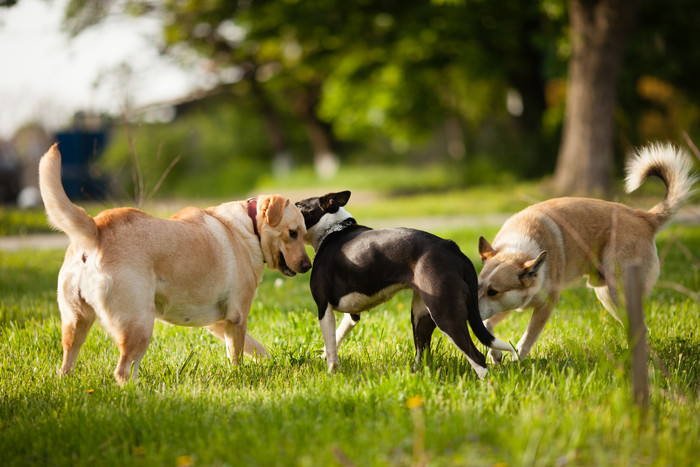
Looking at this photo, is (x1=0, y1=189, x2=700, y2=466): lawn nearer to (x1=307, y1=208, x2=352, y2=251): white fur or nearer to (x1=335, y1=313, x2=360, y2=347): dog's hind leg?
(x1=335, y1=313, x2=360, y2=347): dog's hind leg

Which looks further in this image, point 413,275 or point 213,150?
point 213,150

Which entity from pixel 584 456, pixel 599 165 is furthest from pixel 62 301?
pixel 599 165

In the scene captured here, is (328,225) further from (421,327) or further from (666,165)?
(666,165)

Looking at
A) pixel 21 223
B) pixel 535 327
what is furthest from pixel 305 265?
pixel 21 223

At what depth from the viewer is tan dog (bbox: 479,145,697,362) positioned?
15.6ft

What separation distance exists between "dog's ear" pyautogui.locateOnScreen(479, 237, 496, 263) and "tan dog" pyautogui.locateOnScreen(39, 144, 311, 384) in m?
1.38

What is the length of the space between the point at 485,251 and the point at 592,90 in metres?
9.71

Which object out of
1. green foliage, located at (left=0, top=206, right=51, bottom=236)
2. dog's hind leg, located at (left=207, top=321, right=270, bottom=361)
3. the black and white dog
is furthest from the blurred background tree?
the black and white dog

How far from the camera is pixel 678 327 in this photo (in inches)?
208

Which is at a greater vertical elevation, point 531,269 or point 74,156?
point 74,156

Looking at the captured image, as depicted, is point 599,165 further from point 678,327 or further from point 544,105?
point 678,327

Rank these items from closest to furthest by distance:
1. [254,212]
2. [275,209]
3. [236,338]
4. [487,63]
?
[236,338] → [275,209] → [254,212] → [487,63]

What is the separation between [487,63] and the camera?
55.6 ft

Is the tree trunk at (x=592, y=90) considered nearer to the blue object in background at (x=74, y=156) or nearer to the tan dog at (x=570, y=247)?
the tan dog at (x=570, y=247)
